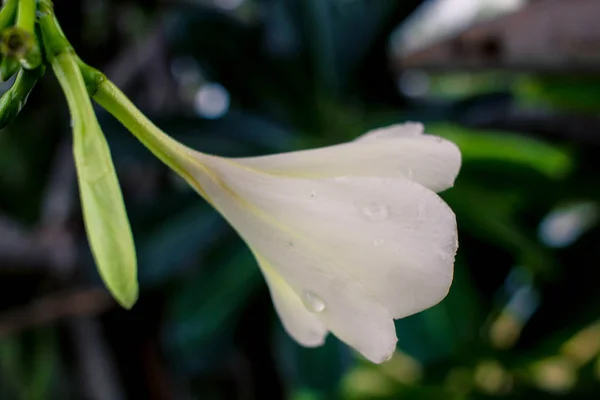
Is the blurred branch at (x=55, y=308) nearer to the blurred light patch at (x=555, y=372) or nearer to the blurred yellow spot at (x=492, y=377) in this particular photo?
the blurred yellow spot at (x=492, y=377)

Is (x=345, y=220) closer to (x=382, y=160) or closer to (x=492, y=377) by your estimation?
(x=382, y=160)

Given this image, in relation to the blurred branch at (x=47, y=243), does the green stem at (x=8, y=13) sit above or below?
above

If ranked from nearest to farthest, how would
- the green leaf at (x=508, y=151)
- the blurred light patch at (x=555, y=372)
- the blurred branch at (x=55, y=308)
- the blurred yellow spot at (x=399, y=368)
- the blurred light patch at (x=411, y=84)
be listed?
the green leaf at (x=508, y=151), the blurred branch at (x=55, y=308), the blurred light patch at (x=555, y=372), the blurred light patch at (x=411, y=84), the blurred yellow spot at (x=399, y=368)

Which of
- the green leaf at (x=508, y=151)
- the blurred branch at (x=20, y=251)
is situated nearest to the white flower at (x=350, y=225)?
the green leaf at (x=508, y=151)

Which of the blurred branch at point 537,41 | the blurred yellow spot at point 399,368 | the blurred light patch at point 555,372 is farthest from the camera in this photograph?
the blurred yellow spot at point 399,368

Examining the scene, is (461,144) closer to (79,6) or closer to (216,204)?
(216,204)

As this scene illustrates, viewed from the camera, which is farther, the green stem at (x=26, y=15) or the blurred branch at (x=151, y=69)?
the blurred branch at (x=151, y=69)

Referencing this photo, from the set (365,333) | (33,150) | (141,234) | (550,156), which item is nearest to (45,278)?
(141,234)
